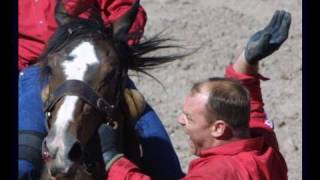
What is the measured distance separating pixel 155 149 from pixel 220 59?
380cm

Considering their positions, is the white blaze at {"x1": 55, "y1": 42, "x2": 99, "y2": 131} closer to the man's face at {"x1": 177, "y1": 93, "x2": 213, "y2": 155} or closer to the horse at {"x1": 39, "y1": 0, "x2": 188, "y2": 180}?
the horse at {"x1": 39, "y1": 0, "x2": 188, "y2": 180}

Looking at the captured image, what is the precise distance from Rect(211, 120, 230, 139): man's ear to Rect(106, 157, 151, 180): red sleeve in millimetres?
197

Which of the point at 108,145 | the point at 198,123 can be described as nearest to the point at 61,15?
the point at 108,145

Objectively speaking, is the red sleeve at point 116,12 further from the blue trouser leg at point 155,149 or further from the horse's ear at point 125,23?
the blue trouser leg at point 155,149

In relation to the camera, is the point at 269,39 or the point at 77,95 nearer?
the point at 77,95

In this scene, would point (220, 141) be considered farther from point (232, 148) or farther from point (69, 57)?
point (69, 57)

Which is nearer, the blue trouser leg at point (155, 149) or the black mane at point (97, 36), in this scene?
the black mane at point (97, 36)

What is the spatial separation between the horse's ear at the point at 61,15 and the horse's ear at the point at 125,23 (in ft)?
0.40

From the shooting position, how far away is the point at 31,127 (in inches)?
119

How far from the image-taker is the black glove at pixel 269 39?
3035mm

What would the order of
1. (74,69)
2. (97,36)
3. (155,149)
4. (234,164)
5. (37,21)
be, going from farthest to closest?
(37,21) < (155,149) < (97,36) < (74,69) < (234,164)

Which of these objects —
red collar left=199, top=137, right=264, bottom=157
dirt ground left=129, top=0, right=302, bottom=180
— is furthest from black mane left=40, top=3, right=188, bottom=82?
dirt ground left=129, top=0, right=302, bottom=180

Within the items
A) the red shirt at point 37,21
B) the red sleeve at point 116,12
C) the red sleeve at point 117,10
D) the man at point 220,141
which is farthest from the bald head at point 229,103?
the red shirt at point 37,21
